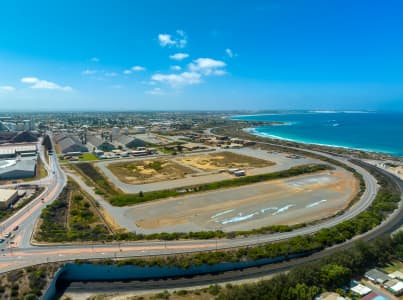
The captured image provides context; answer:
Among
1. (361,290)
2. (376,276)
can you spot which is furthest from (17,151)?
(376,276)

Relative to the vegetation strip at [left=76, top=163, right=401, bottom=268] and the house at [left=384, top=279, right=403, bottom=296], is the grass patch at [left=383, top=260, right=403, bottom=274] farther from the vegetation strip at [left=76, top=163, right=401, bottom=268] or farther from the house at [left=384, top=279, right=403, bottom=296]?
the vegetation strip at [left=76, top=163, right=401, bottom=268]

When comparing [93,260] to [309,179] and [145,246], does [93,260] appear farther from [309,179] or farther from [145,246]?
[309,179]

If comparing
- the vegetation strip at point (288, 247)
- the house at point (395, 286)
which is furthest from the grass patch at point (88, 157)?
the house at point (395, 286)

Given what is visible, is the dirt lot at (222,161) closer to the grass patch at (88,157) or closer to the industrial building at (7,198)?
the grass patch at (88,157)

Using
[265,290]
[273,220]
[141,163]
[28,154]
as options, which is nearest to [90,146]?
[28,154]

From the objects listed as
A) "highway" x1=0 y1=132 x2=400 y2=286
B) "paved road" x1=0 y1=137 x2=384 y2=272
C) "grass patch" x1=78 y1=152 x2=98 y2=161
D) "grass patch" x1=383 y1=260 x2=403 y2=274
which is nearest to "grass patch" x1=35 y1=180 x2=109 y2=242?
"highway" x1=0 y1=132 x2=400 y2=286

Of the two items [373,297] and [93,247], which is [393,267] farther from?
[93,247]
